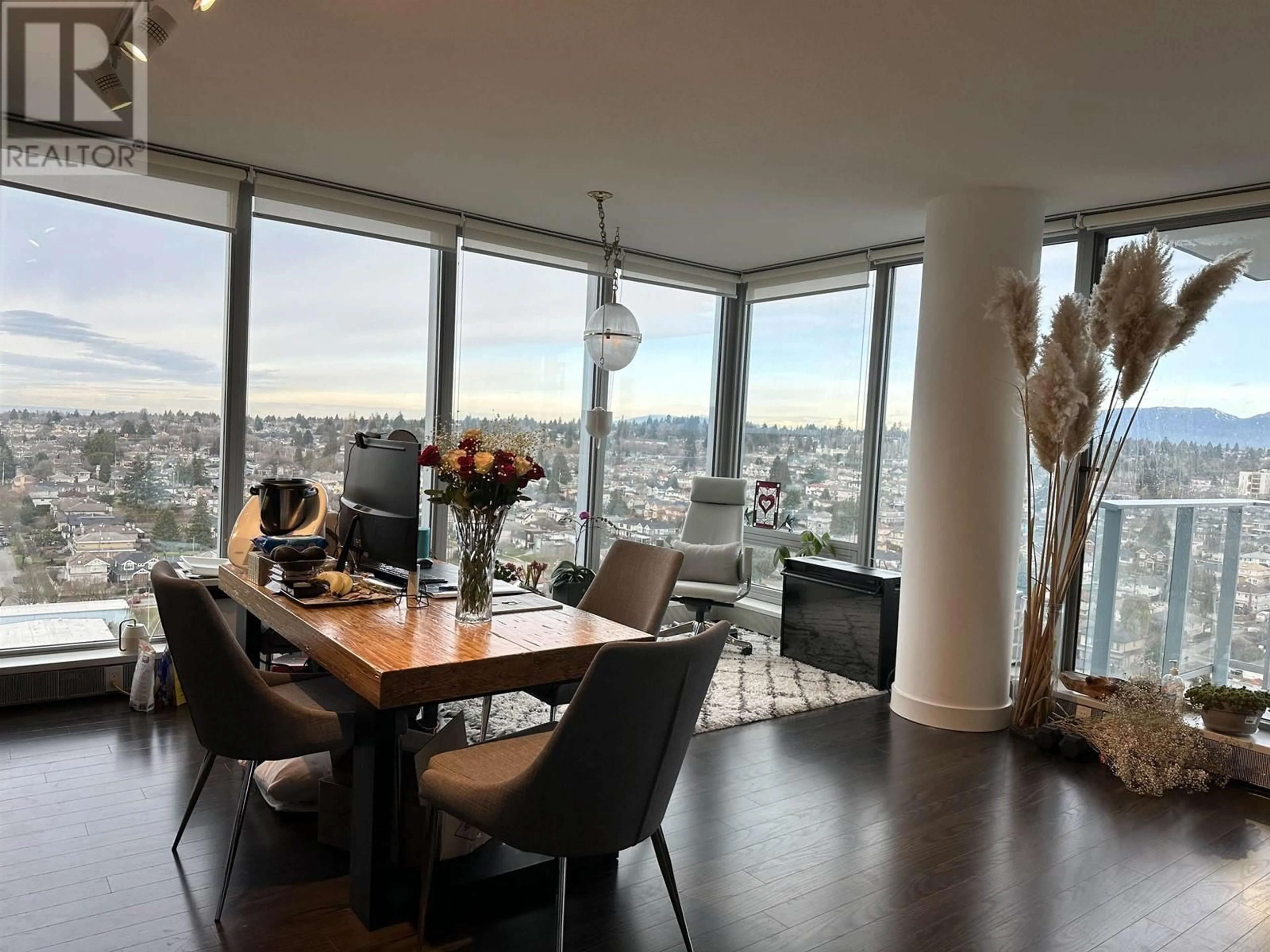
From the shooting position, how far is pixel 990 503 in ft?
13.4

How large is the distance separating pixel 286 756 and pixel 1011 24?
285cm

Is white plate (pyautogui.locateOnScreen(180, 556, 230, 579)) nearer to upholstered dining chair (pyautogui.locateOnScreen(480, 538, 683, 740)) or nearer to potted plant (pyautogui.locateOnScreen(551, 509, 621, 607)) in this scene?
upholstered dining chair (pyautogui.locateOnScreen(480, 538, 683, 740))

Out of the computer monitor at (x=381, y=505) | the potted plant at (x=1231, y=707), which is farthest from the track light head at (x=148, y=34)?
the potted plant at (x=1231, y=707)

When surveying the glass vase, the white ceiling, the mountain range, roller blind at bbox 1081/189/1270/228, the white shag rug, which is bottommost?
the white shag rug

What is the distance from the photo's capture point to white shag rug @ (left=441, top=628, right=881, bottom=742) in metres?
3.84

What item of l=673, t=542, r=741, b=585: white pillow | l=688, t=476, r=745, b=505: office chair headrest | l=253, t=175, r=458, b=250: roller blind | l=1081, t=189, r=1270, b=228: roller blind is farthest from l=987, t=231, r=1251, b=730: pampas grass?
l=253, t=175, r=458, b=250: roller blind

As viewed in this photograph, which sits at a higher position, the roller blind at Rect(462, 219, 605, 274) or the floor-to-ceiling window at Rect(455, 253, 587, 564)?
the roller blind at Rect(462, 219, 605, 274)

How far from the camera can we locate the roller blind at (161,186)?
12.5 feet

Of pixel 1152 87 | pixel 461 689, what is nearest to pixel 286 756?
pixel 461 689

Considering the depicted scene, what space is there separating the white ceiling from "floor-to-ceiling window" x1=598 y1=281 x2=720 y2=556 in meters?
1.72

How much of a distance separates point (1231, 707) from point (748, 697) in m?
2.11

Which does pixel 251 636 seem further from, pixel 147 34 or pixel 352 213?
pixel 352 213

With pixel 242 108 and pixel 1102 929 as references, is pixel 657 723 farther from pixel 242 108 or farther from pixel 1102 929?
pixel 242 108

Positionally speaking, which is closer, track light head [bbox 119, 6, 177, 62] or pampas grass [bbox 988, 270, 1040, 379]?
track light head [bbox 119, 6, 177, 62]
